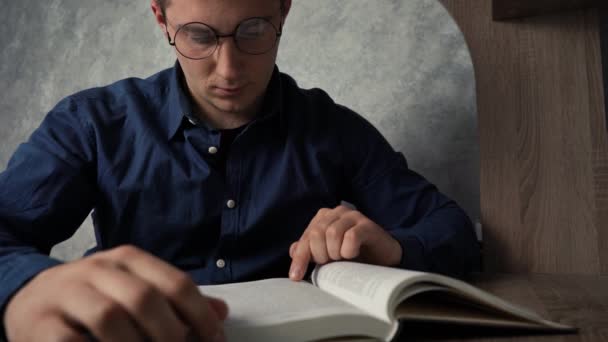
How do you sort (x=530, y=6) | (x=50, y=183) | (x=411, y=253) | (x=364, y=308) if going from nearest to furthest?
(x=364, y=308) < (x=411, y=253) < (x=50, y=183) < (x=530, y=6)

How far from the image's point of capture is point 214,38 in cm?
109

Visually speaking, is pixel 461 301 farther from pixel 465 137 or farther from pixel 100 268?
pixel 465 137

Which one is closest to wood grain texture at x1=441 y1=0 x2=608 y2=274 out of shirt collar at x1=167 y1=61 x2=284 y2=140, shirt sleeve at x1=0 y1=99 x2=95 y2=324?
shirt collar at x1=167 y1=61 x2=284 y2=140

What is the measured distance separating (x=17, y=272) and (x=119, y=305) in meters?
0.24

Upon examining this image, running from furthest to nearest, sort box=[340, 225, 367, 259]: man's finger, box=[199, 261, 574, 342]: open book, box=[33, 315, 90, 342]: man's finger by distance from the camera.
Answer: box=[340, 225, 367, 259]: man's finger → box=[199, 261, 574, 342]: open book → box=[33, 315, 90, 342]: man's finger

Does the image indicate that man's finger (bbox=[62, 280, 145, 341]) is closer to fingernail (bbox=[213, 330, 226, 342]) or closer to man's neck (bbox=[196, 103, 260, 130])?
fingernail (bbox=[213, 330, 226, 342])

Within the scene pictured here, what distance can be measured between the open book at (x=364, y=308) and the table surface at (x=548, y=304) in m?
0.02

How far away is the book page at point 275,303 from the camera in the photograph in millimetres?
578

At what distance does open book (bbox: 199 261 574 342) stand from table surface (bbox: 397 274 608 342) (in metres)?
0.02

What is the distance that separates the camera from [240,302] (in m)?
0.67

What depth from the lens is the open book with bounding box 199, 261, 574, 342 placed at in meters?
0.56

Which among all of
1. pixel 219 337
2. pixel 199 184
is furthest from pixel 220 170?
pixel 219 337

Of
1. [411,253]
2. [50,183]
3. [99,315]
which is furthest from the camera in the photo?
[50,183]

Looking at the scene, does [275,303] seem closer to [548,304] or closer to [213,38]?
[548,304]
